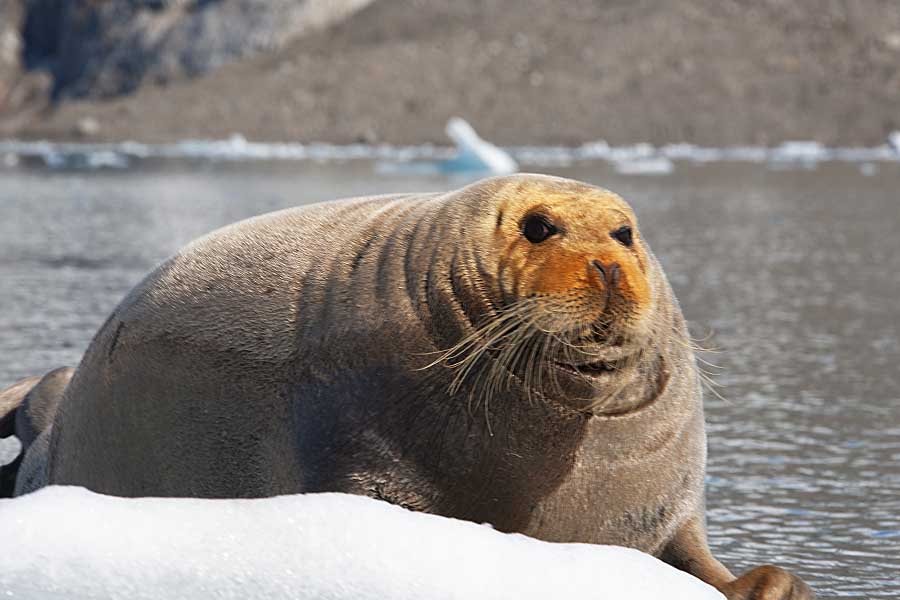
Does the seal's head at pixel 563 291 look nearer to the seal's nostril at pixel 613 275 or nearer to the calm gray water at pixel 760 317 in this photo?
the seal's nostril at pixel 613 275

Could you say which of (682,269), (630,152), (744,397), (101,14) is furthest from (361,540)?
(101,14)

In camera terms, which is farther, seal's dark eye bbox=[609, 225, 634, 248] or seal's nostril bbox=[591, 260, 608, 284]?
seal's dark eye bbox=[609, 225, 634, 248]

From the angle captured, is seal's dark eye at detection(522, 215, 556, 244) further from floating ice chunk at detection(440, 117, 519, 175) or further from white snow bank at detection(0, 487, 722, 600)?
floating ice chunk at detection(440, 117, 519, 175)

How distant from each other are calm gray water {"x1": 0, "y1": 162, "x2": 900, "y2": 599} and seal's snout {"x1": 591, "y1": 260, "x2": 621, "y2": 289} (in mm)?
1596

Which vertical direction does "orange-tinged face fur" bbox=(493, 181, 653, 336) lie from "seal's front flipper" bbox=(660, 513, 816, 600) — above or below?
above

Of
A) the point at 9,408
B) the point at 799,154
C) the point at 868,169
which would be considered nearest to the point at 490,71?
the point at 799,154

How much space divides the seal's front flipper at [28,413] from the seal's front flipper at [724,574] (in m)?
2.08

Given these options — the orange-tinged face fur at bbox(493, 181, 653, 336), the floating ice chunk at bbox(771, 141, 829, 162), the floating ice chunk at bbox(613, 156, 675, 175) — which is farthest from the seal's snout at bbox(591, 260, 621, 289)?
the floating ice chunk at bbox(771, 141, 829, 162)

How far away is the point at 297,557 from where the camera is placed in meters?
3.35

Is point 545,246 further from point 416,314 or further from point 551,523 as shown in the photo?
point 551,523

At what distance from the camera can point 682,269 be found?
1486 cm

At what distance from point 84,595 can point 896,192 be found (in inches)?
1199

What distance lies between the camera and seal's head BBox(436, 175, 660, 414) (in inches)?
135

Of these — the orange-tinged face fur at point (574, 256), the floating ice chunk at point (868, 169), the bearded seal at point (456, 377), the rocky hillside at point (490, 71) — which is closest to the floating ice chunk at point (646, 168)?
the floating ice chunk at point (868, 169)
